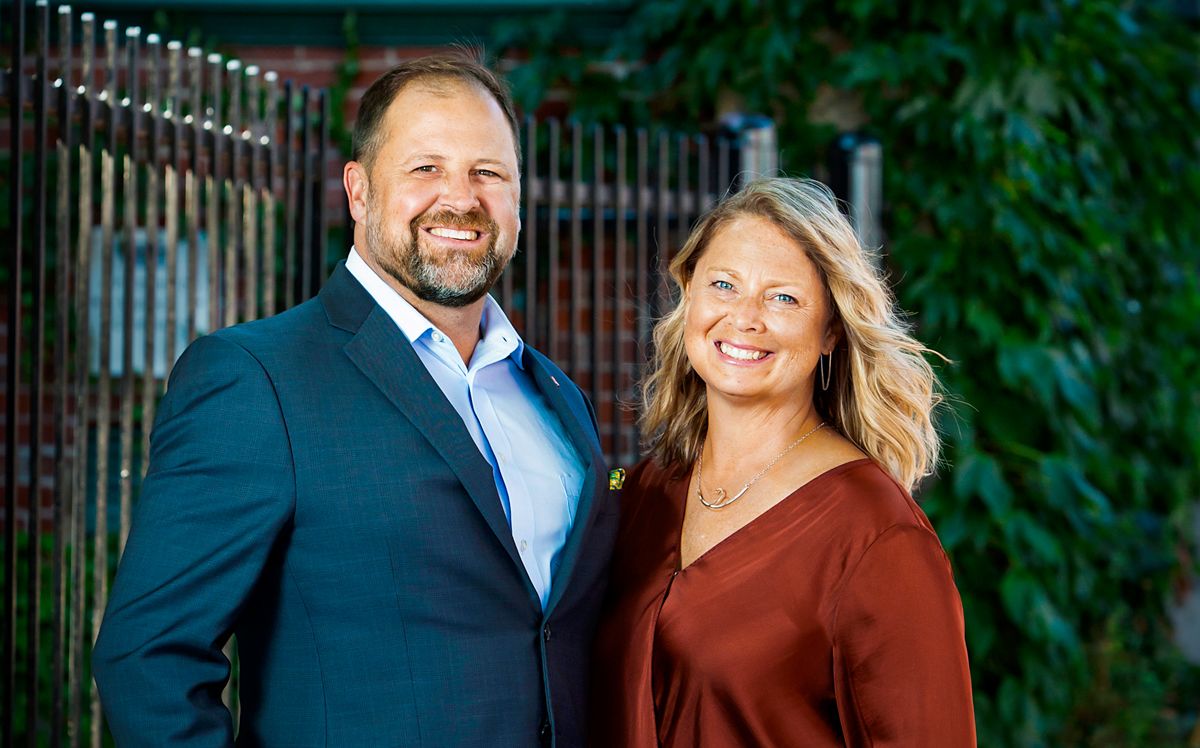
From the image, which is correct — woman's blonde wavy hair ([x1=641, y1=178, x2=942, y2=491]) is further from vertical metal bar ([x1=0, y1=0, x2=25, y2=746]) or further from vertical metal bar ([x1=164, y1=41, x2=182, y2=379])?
vertical metal bar ([x1=0, y1=0, x2=25, y2=746])

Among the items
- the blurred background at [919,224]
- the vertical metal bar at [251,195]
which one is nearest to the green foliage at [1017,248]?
the blurred background at [919,224]

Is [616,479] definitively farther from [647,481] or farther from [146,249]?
[146,249]

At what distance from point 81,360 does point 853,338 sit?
1.82m

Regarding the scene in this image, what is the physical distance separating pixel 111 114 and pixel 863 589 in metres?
2.07

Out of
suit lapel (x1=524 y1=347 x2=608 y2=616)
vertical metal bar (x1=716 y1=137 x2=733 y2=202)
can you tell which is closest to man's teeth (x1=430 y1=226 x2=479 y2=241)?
suit lapel (x1=524 y1=347 x2=608 y2=616)

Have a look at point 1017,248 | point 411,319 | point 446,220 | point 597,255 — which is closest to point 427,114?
point 446,220

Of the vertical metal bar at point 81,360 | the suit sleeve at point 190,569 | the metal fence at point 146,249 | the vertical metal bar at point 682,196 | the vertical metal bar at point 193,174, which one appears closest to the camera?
the suit sleeve at point 190,569

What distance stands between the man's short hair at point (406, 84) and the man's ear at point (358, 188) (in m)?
0.02

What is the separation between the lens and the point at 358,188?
2.41 metres

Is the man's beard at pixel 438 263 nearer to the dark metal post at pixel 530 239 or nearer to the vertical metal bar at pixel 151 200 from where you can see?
the vertical metal bar at pixel 151 200

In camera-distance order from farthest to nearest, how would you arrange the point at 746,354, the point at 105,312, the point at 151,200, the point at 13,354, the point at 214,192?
the point at 214,192
the point at 151,200
the point at 105,312
the point at 13,354
the point at 746,354

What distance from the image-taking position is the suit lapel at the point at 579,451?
2211 millimetres

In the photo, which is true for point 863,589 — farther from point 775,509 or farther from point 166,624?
point 166,624

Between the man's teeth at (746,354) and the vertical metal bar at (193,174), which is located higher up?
the vertical metal bar at (193,174)
